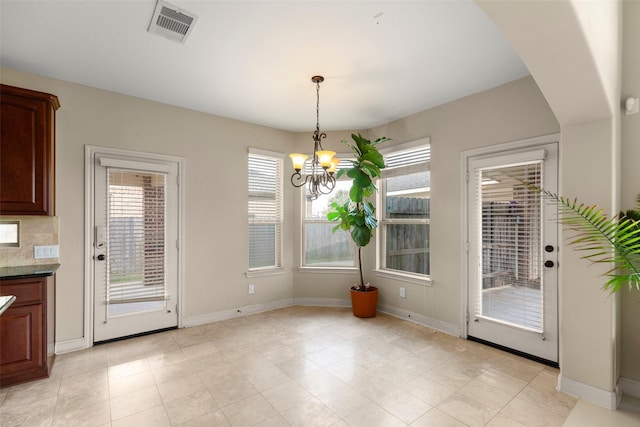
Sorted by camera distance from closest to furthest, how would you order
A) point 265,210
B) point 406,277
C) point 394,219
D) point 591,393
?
point 591,393, point 406,277, point 394,219, point 265,210

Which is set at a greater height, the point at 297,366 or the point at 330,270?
the point at 330,270

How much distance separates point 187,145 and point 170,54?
55.5 inches

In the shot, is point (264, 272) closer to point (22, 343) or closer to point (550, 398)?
point (22, 343)

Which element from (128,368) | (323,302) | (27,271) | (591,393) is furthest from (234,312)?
(591,393)

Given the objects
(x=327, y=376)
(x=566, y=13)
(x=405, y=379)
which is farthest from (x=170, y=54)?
(x=405, y=379)

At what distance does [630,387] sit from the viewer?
238 centimetres

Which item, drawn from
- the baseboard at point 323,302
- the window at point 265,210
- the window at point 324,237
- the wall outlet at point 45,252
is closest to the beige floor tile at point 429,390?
the baseboard at point 323,302

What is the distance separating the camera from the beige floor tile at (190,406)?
2118 mm

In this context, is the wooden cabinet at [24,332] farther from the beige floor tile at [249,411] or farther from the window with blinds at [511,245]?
the window with blinds at [511,245]

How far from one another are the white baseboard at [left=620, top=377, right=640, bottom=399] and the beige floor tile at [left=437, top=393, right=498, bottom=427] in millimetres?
1171

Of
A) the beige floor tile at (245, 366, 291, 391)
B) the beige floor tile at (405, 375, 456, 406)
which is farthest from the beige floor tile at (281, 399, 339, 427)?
the beige floor tile at (405, 375, 456, 406)

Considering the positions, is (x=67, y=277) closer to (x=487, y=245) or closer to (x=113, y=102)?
(x=113, y=102)

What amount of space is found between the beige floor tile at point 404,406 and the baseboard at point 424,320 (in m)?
1.50

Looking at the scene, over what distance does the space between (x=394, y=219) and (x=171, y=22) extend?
11.2 feet
